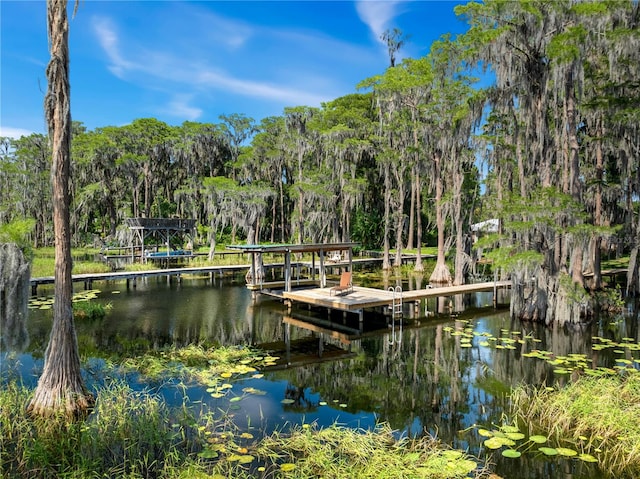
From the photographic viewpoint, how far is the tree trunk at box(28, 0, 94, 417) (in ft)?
22.9

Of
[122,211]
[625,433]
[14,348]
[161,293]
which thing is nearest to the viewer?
[625,433]

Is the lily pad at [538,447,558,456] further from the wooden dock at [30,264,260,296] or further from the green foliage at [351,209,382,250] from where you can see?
the green foliage at [351,209,382,250]

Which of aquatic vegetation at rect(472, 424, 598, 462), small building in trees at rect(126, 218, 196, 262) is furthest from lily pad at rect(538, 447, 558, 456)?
small building in trees at rect(126, 218, 196, 262)

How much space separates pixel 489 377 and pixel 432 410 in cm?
256

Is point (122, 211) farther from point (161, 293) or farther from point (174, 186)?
point (161, 293)

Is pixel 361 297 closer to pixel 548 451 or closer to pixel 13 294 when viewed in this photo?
pixel 548 451

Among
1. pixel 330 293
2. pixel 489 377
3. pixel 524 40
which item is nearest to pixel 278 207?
pixel 330 293

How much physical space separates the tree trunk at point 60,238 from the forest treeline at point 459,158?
1.81ft

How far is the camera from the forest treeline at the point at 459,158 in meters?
14.4

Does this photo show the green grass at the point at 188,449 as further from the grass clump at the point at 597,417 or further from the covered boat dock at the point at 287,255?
the covered boat dock at the point at 287,255

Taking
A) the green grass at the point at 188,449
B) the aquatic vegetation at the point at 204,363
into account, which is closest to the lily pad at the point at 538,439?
the green grass at the point at 188,449

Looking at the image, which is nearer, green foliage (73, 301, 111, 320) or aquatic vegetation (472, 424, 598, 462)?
aquatic vegetation (472, 424, 598, 462)

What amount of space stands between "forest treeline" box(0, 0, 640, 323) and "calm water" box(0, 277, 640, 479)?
2734mm

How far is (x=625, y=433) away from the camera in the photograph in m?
6.33
